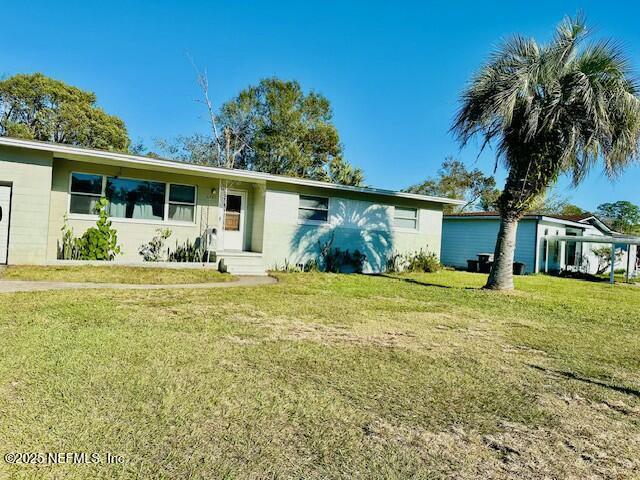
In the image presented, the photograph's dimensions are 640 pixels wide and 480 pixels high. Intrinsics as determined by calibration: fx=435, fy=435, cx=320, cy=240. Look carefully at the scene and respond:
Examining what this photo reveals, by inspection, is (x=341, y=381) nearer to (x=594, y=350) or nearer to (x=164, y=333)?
(x=164, y=333)

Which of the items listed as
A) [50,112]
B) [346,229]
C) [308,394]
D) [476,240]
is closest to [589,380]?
[308,394]

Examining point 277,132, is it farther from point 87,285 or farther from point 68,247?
point 87,285

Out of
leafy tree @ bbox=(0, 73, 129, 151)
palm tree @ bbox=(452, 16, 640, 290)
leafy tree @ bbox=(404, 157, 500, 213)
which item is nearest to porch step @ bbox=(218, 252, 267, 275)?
palm tree @ bbox=(452, 16, 640, 290)

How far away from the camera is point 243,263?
43.6 ft

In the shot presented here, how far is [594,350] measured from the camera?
580 cm

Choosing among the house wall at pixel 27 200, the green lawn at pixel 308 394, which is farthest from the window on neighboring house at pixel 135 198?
the green lawn at pixel 308 394

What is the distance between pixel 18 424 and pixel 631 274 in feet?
86.5

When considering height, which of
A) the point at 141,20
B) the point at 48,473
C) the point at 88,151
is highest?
the point at 141,20

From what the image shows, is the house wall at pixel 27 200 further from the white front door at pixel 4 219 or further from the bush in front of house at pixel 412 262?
the bush in front of house at pixel 412 262

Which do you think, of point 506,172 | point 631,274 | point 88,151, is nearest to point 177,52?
point 88,151

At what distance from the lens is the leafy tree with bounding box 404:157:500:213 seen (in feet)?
131

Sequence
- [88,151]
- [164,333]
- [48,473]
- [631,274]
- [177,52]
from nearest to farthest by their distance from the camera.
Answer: [48,473] < [164,333] < [88,151] < [631,274] < [177,52]

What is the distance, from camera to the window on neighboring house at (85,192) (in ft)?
39.8

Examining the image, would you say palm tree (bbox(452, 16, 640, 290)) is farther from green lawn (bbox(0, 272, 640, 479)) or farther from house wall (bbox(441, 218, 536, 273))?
house wall (bbox(441, 218, 536, 273))
